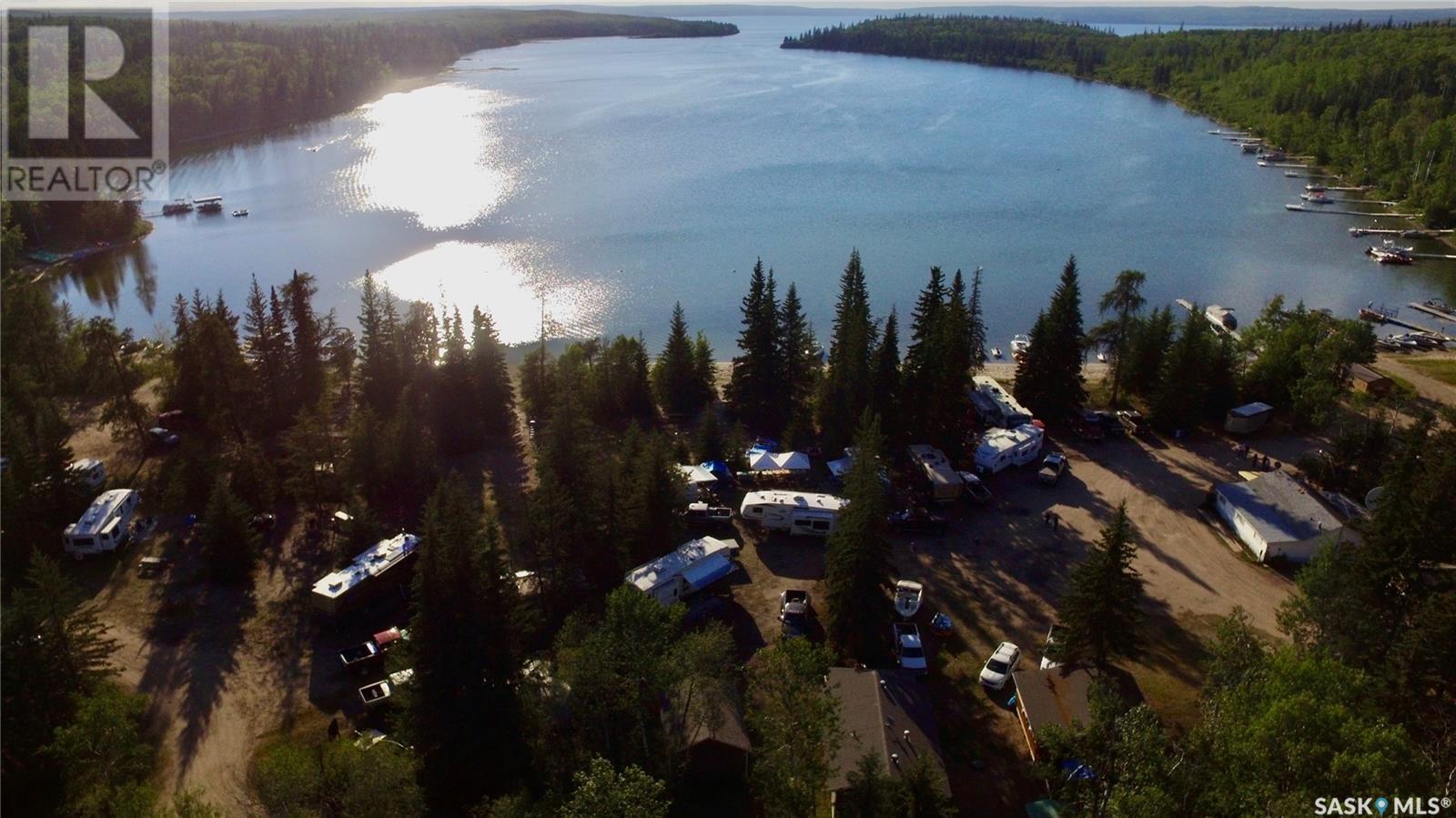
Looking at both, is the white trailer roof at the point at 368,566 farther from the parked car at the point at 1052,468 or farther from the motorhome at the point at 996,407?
the motorhome at the point at 996,407

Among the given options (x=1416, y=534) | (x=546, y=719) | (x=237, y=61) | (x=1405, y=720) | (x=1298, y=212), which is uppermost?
(x=237, y=61)

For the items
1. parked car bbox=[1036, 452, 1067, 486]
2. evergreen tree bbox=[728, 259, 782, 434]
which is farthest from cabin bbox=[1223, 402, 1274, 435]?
evergreen tree bbox=[728, 259, 782, 434]

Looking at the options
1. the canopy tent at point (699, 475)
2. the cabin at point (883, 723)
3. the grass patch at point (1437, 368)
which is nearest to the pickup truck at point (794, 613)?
the cabin at point (883, 723)

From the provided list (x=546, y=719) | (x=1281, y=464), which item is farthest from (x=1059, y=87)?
(x=546, y=719)

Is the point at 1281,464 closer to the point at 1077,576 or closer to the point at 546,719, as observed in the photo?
the point at 1077,576

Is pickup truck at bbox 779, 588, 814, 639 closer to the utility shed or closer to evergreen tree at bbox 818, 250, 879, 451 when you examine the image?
evergreen tree at bbox 818, 250, 879, 451
